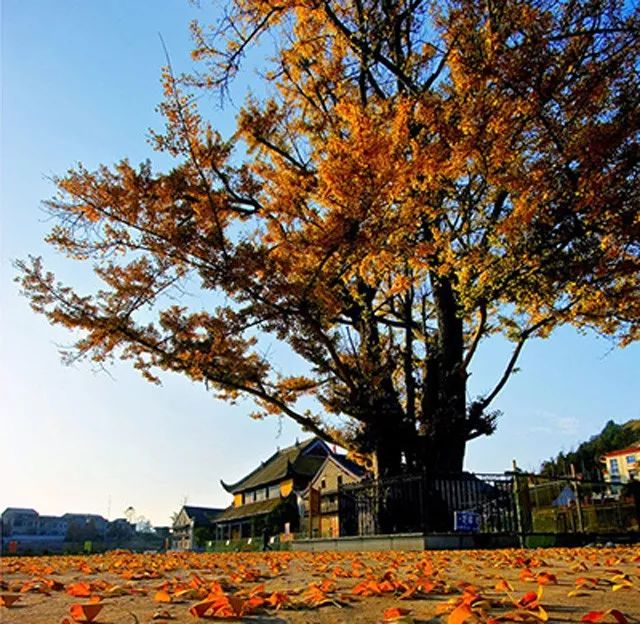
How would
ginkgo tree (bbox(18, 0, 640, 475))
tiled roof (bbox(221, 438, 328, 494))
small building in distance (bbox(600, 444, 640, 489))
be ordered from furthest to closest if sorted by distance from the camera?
small building in distance (bbox(600, 444, 640, 489)), tiled roof (bbox(221, 438, 328, 494)), ginkgo tree (bbox(18, 0, 640, 475))

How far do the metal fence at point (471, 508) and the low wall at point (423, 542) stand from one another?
9.4 inches

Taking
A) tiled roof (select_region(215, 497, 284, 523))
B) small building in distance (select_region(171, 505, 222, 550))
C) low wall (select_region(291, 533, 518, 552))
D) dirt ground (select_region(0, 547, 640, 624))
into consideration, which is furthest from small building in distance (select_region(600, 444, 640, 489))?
dirt ground (select_region(0, 547, 640, 624))

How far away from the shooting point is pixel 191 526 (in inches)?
1769

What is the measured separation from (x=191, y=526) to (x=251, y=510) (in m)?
13.5

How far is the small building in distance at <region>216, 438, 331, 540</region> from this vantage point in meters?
28.4

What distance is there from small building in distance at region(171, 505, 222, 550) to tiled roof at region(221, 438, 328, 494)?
646 centimetres

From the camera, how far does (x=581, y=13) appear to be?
716 cm

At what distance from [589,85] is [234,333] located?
261 inches

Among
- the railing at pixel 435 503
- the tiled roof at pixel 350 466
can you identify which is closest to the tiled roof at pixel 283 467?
the tiled roof at pixel 350 466

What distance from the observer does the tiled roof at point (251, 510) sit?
1250 inches

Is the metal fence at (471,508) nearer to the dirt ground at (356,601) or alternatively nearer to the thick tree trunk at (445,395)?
the thick tree trunk at (445,395)

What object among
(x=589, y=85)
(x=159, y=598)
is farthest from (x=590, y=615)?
(x=589, y=85)

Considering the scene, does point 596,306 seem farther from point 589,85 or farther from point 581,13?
point 581,13

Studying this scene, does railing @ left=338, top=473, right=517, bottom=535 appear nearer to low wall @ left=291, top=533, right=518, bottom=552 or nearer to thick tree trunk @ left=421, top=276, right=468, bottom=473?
low wall @ left=291, top=533, right=518, bottom=552
